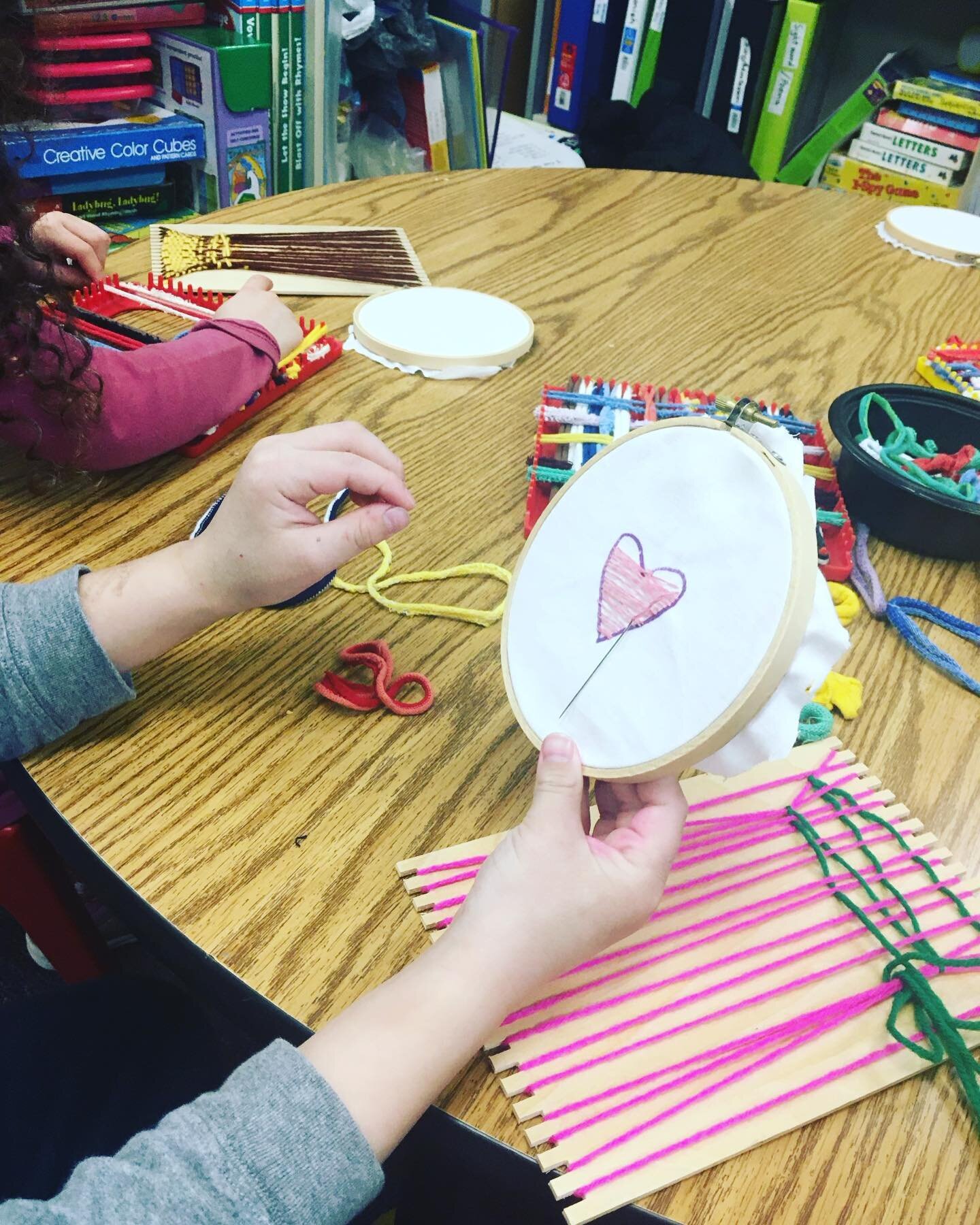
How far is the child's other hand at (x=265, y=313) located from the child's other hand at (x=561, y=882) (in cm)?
61

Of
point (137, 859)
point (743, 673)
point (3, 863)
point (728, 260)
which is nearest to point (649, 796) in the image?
point (743, 673)

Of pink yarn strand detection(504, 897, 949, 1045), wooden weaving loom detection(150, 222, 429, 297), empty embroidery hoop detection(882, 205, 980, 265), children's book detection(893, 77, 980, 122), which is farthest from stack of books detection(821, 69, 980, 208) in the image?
pink yarn strand detection(504, 897, 949, 1045)

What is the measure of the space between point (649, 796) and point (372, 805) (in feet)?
0.53

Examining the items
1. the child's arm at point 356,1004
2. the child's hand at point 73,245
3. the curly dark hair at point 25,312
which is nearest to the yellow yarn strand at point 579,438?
the child's arm at point 356,1004

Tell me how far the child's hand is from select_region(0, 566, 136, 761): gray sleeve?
Answer: 446 mm

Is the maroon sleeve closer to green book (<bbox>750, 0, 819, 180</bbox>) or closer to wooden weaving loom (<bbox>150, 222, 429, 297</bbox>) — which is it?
wooden weaving loom (<bbox>150, 222, 429, 297</bbox>)

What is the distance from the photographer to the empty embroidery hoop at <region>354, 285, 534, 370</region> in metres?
0.96

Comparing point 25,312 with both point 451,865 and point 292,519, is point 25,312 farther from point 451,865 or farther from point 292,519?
point 451,865

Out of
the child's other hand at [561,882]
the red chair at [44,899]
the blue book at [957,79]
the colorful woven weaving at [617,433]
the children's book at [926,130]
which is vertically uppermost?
the blue book at [957,79]

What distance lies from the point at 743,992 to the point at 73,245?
91 cm

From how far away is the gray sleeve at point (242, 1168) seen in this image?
0.39 meters

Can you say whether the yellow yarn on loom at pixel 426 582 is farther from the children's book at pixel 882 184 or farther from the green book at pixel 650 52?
the green book at pixel 650 52

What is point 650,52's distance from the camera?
231cm

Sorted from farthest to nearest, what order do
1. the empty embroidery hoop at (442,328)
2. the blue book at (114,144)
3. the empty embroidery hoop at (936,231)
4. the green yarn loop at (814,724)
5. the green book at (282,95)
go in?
the green book at (282,95), the blue book at (114,144), the empty embroidery hoop at (936,231), the empty embroidery hoop at (442,328), the green yarn loop at (814,724)
